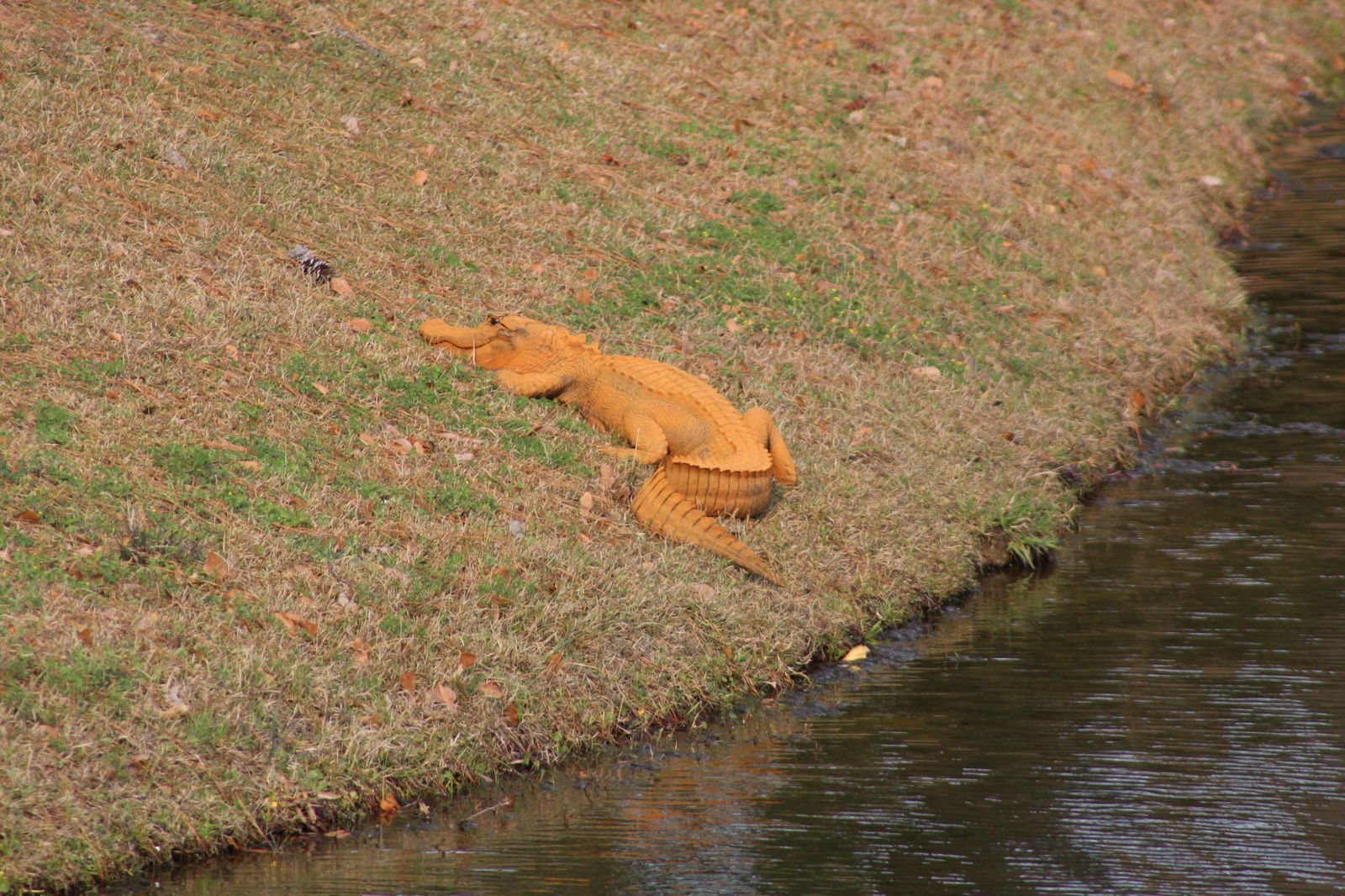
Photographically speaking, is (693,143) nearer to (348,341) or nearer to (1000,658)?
(348,341)

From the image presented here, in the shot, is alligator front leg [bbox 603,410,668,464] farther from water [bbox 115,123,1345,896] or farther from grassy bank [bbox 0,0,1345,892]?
water [bbox 115,123,1345,896]

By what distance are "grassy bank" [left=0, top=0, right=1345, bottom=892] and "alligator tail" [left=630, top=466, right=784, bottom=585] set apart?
4.0 inches

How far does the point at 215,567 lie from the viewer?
5770 mm

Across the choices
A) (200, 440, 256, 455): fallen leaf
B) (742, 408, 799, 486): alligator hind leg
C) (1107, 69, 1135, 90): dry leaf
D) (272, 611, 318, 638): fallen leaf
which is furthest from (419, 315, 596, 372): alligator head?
(1107, 69, 1135, 90): dry leaf

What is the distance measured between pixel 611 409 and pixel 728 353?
4.13 feet

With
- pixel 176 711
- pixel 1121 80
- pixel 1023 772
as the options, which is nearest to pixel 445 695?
pixel 176 711

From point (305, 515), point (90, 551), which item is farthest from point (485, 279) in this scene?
point (90, 551)

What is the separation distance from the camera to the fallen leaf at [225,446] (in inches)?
255

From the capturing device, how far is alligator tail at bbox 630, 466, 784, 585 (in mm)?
7070

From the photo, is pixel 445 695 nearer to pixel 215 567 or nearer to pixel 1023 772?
pixel 215 567

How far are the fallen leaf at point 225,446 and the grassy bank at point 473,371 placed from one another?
0.09 meters

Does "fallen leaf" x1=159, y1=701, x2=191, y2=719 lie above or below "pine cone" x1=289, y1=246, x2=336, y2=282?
below

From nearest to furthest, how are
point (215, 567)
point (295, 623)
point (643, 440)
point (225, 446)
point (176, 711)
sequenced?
1. point (176, 711)
2. point (295, 623)
3. point (215, 567)
4. point (225, 446)
5. point (643, 440)

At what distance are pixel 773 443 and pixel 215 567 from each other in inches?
129
